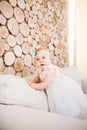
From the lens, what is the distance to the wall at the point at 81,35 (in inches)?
149

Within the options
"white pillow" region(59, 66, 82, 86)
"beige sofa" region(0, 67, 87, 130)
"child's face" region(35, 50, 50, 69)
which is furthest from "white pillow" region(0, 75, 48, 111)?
"white pillow" region(59, 66, 82, 86)

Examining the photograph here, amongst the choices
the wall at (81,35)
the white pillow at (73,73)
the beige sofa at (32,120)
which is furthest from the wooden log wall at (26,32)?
the beige sofa at (32,120)

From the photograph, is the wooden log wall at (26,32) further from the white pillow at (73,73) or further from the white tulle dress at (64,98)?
the white tulle dress at (64,98)

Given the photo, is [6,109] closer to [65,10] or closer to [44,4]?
[44,4]

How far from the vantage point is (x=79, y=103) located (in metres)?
1.67

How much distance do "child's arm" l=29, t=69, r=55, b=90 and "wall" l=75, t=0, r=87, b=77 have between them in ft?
7.35

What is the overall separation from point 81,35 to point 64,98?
2371mm

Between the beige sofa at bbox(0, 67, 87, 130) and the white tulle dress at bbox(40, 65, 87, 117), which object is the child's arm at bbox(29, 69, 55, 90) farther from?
the beige sofa at bbox(0, 67, 87, 130)

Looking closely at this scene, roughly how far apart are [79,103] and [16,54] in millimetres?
955

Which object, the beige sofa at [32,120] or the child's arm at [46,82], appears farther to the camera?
the child's arm at [46,82]

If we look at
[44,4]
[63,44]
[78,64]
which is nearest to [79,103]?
[44,4]

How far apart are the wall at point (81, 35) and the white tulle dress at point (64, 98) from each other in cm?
214

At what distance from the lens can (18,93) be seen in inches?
56.1

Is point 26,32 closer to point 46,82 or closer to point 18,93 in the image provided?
point 46,82
